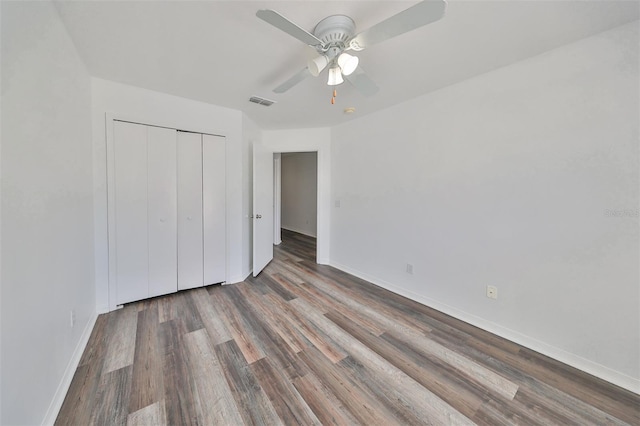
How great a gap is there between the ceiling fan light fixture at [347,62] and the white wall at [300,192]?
4.32 metres

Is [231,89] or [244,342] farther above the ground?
[231,89]

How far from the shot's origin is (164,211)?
260 centimetres

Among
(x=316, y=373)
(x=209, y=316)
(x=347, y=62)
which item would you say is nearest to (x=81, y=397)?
(x=209, y=316)

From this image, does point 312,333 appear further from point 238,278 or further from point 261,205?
point 261,205

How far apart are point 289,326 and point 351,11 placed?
243cm

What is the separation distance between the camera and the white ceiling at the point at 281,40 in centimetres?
135

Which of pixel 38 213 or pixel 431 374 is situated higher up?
pixel 38 213

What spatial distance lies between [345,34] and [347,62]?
178 mm

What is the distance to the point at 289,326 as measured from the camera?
2.12m

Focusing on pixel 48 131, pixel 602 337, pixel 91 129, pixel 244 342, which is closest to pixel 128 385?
pixel 244 342

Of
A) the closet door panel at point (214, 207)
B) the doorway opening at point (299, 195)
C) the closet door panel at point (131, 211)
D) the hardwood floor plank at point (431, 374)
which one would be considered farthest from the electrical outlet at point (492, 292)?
the doorway opening at point (299, 195)

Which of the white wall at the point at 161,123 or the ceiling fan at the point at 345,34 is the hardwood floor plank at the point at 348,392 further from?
the ceiling fan at the point at 345,34

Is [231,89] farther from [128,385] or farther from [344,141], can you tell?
[128,385]

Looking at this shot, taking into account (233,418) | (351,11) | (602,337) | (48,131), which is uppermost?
(351,11)
